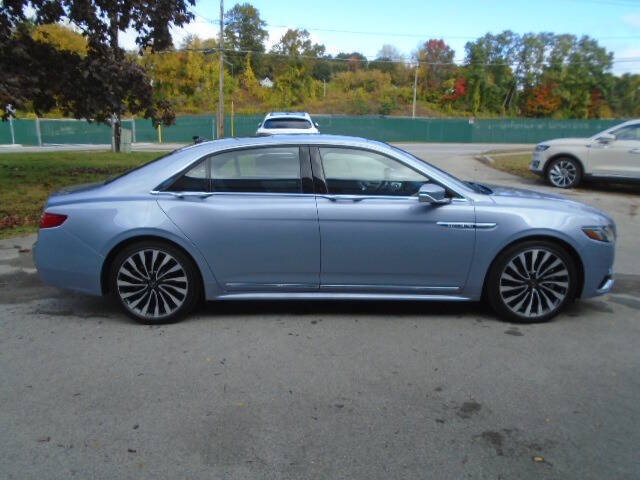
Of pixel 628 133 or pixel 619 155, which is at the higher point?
pixel 628 133

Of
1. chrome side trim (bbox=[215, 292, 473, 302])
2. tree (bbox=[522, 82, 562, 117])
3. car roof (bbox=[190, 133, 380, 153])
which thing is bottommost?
chrome side trim (bbox=[215, 292, 473, 302])

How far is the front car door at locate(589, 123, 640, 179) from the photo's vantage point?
1243cm

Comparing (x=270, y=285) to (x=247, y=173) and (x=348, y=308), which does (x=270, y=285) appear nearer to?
(x=348, y=308)

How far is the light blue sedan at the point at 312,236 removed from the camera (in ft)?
15.1

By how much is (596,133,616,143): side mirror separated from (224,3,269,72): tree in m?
68.2

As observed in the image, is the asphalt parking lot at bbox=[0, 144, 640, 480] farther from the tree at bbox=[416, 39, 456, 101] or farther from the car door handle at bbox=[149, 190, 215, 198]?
the tree at bbox=[416, 39, 456, 101]

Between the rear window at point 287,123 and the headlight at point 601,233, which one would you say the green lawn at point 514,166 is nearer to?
the rear window at point 287,123

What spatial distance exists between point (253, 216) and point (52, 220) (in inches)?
65.4

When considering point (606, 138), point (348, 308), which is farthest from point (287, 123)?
point (348, 308)

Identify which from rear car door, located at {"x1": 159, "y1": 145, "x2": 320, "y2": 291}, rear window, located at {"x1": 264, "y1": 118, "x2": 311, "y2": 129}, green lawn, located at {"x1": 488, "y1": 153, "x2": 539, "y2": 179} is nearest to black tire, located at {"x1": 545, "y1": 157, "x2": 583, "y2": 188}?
green lawn, located at {"x1": 488, "y1": 153, "x2": 539, "y2": 179}

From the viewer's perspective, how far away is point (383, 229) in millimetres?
4609

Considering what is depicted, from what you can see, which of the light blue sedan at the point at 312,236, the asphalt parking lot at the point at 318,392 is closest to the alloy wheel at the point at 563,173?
the asphalt parking lot at the point at 318,392

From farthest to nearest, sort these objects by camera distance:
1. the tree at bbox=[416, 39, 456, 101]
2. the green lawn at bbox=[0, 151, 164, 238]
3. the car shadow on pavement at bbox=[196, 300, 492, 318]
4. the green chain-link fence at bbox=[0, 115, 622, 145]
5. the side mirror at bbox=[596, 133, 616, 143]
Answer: the tree at bbox=[416, 39, 456, 101], the green chain-link fence at bbox=[0, 115, 622, 145], the side mirror at bbox=[596, 133, 616, 143], the green lawn at bbox=[0, 151, 164, 238], the car shadow on pavement at bbox=[196, 300, 492, 318]

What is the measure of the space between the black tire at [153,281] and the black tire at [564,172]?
36.3 ft
